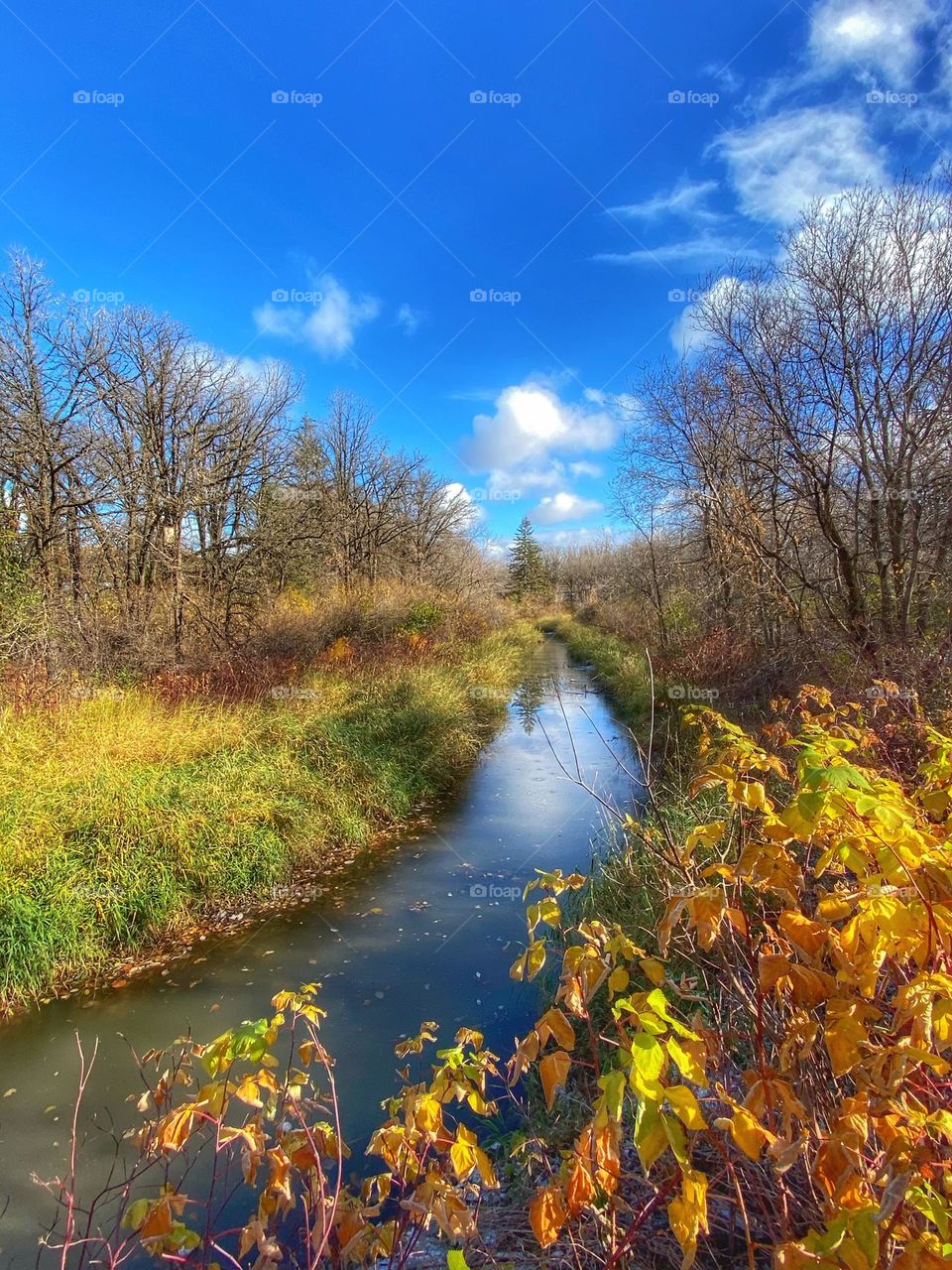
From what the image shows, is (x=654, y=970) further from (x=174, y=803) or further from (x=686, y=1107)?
(x=174, y=803)

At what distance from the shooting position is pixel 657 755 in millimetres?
9641

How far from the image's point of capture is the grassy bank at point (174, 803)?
509 cm

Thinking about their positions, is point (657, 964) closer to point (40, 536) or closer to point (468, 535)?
point (40, 536)

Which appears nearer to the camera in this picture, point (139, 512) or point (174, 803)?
point (174, 803)

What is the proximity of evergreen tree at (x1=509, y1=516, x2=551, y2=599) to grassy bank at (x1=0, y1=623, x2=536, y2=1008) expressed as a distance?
41.9 m

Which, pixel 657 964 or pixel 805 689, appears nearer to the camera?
pixel 657 964

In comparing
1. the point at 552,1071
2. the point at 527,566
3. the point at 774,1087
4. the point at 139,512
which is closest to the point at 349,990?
the point at 552,1071

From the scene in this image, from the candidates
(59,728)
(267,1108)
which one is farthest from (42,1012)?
(267,1108)

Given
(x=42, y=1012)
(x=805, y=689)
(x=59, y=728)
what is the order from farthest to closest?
(x=59, y=728), (x=805, y=689), (x=42, y=1012)

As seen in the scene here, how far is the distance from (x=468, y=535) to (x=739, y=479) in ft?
67.4

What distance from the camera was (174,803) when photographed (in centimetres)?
628

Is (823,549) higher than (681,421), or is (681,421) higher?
(681,421)

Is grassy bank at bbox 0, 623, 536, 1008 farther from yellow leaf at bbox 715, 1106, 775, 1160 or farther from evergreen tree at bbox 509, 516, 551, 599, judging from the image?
evergreen tree at bbox 509, 516, 551, 599

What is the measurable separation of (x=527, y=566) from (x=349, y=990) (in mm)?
Answer: 49239
